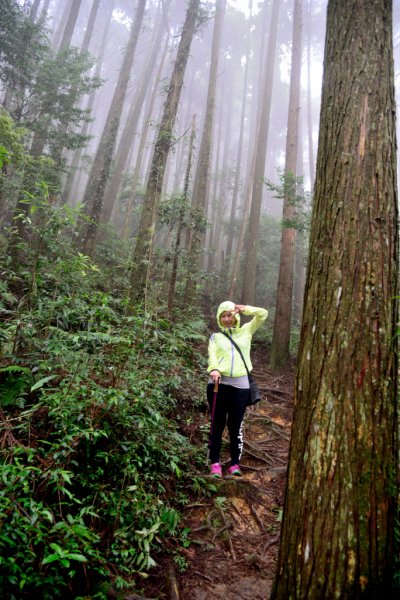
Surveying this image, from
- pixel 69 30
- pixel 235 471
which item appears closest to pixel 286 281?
pixel 235 471

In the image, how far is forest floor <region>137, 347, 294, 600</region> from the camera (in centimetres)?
260

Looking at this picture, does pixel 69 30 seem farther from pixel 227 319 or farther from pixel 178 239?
pixel 227 319

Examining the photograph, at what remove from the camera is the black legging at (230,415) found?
13.9 feet

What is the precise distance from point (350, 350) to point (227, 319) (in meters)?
2.64

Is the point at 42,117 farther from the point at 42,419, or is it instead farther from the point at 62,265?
the point at 42,419

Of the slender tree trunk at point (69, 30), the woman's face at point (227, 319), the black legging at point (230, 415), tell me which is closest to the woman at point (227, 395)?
the black legging at point (230, 415)

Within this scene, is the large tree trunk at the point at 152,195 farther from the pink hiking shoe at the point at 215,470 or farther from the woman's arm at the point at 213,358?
the pink hiking shoe at the point at 215,470

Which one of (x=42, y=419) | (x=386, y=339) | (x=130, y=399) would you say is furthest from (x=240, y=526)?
(x=386, y=339)

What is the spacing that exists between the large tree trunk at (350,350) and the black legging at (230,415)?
2257mm

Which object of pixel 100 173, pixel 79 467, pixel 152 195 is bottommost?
pixel 79 467

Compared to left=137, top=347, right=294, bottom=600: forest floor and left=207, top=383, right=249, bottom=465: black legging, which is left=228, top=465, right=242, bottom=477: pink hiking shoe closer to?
left=207, top=383, right=249, bottom=465: black legging

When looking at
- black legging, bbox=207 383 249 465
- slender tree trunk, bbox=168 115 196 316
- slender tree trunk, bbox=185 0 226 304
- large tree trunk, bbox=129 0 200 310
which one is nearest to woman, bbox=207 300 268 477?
black legging, bbox=207 383 249 465

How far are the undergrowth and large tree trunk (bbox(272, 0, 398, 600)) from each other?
3.99ft

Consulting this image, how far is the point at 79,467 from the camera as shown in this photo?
2922 millimetres
